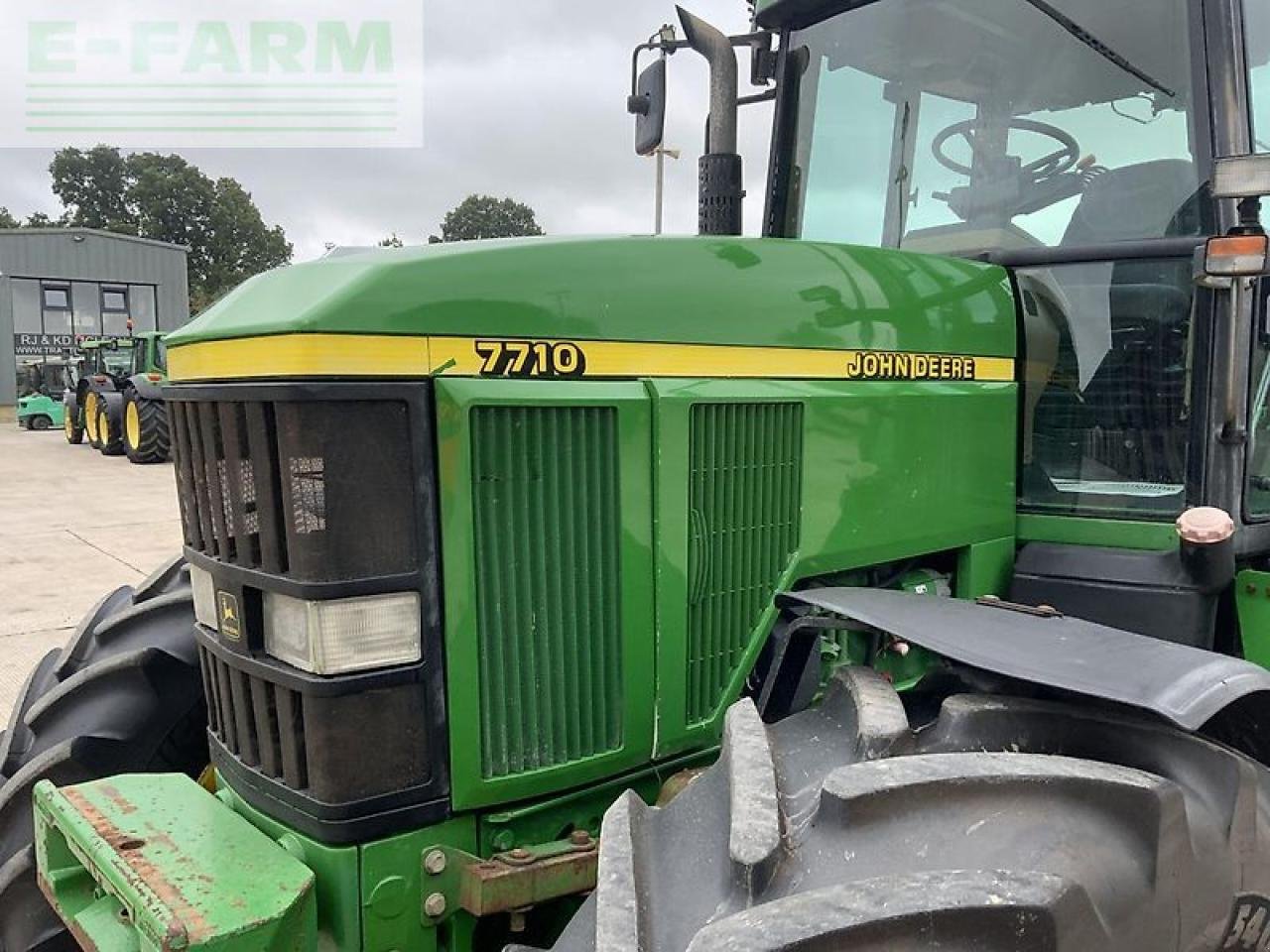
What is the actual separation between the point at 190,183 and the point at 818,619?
2077 inches

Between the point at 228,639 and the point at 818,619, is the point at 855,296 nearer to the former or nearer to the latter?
the point at 818,619

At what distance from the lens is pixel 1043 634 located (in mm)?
1822

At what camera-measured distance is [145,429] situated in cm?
1727

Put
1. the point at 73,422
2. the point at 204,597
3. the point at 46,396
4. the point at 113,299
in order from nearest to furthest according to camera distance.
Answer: the point at 204,597
the point at 73,422
the point at 46,396
the point at 113,299

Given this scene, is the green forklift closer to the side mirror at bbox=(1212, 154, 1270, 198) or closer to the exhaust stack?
the exhaust stack

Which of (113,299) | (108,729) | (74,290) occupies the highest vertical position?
(74,290)

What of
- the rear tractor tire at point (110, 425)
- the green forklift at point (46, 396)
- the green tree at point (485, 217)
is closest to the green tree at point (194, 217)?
the green tree at point (485, 217)

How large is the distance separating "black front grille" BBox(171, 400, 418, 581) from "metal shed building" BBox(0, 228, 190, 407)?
105ft

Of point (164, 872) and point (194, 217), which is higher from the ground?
point (194, 217)

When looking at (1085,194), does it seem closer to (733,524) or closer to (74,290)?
(733,524)

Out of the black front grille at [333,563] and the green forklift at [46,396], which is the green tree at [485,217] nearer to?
the green forklift at [46,396]

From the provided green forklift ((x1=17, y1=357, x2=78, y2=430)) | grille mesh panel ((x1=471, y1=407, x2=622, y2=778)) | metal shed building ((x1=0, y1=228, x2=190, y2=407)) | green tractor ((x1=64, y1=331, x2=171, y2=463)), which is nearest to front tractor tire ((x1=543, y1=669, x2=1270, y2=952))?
grille mesh panel ((x1=471, y1=407, x2=622, y2=778))

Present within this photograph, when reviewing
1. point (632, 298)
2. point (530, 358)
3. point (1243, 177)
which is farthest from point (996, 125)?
point (530, 358)

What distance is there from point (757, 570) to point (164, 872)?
1.19 m
